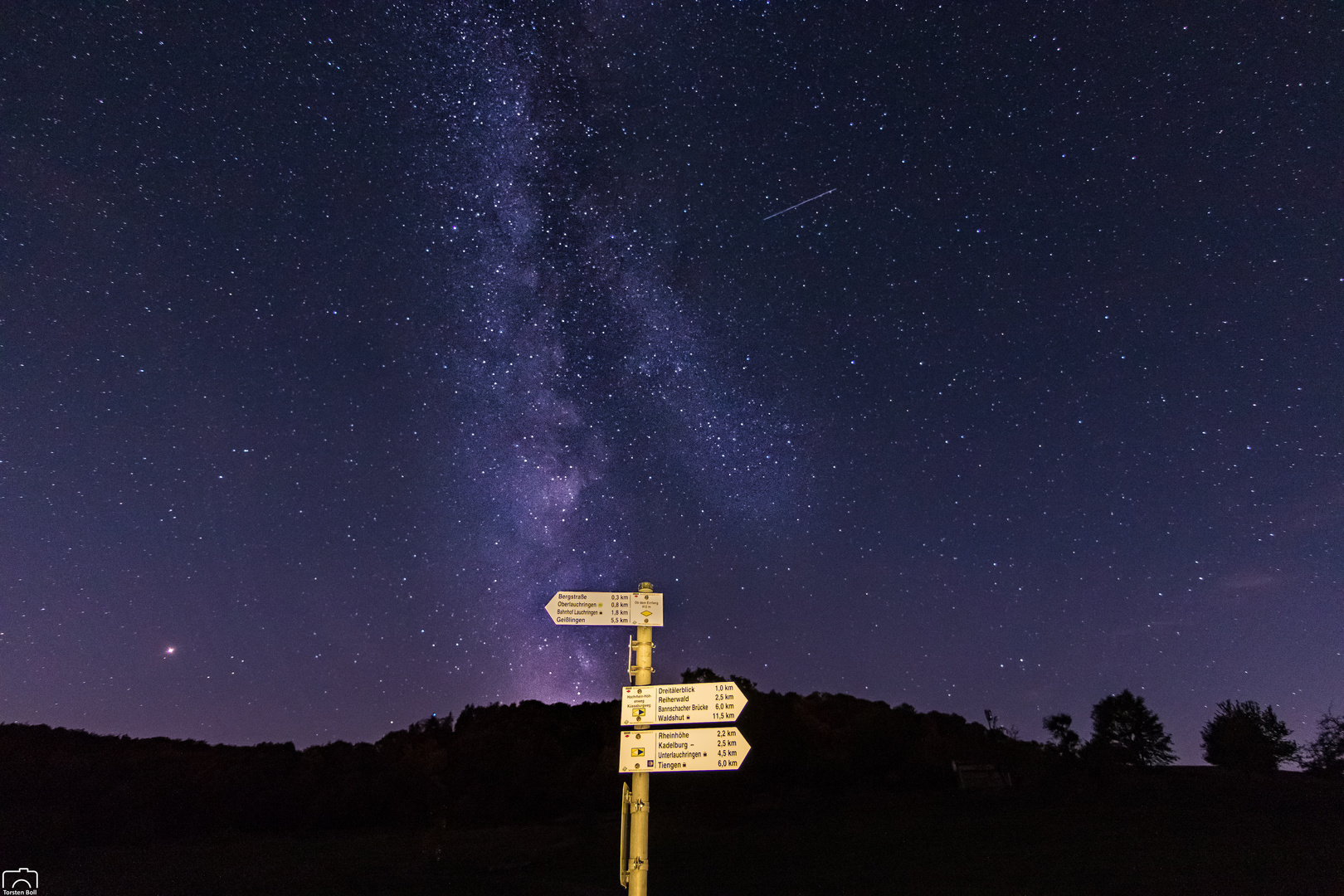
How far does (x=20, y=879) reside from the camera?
29562 mm

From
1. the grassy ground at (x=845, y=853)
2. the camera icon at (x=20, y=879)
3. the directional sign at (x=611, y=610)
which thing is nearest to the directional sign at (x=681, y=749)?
the directional sign at (x=611, y=610)

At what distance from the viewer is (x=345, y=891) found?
30.3 m

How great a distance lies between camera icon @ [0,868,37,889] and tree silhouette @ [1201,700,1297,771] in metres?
81.2

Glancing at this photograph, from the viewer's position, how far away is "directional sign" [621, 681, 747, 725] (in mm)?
6383

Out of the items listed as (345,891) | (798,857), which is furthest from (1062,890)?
Answer: (345,891)

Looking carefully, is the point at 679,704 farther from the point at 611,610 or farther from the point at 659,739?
the point at 611,610

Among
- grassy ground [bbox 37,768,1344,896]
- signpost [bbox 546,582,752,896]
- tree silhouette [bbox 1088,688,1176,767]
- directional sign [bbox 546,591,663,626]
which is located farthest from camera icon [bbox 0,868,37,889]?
tree silhouette [bbox 1088,688,1176,767]

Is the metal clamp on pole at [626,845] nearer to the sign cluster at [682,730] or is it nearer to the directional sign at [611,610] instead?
the sign cluster at [682,730]

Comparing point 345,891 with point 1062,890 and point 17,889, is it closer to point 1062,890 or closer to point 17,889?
point 17,889

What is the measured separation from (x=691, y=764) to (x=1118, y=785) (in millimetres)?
63182

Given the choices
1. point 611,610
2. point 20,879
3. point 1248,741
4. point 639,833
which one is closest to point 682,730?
point 639,833

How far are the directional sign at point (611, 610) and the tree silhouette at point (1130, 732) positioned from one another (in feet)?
261

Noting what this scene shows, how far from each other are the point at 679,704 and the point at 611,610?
3.60 ft

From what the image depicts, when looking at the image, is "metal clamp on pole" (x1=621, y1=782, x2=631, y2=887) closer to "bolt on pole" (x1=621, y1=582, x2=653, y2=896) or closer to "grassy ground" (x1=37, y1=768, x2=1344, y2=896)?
"bolt on pole" (x1=621, y1=582, x2=653, y2=896)
